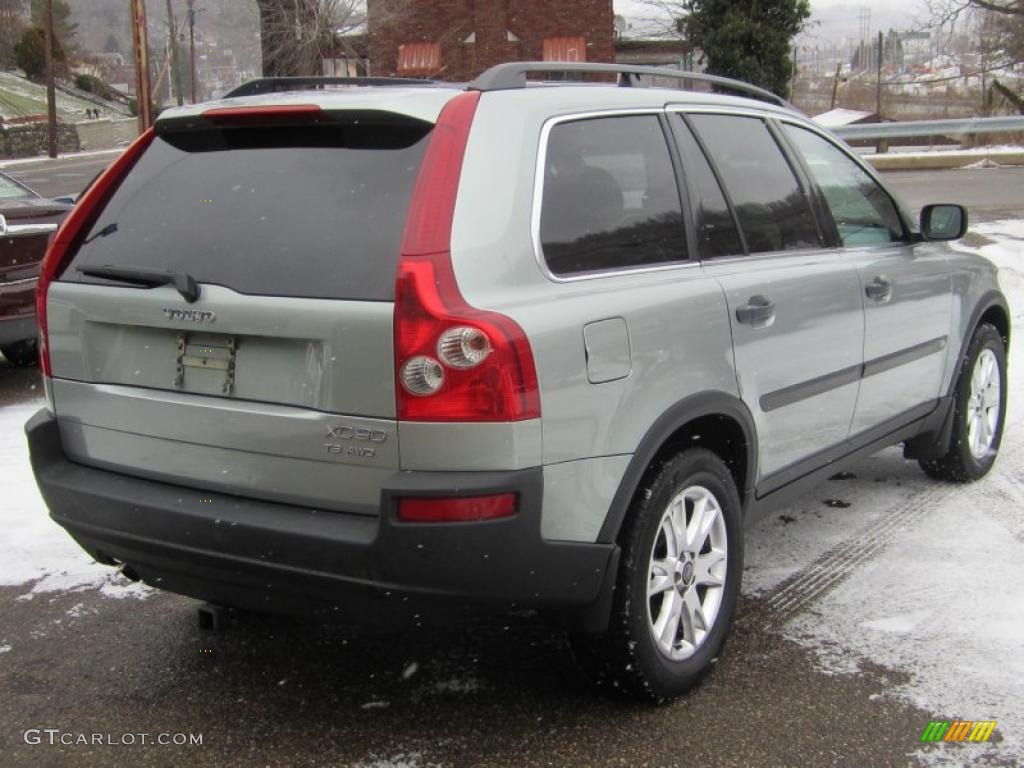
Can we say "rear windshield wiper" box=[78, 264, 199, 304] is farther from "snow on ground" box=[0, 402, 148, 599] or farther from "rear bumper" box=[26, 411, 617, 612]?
"snow on ground" box=[0, 402, 148, 599]

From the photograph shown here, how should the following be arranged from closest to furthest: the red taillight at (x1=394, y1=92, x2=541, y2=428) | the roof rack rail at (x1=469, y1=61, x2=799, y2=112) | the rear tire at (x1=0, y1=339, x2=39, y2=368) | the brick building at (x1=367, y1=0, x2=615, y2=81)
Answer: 1. the red taillight at (x1=394, y1=92, x2=541, y2=428)
2. the roof rack rail at (x1=469, y1=61, x2=799, y2=112)
3. the rear tire at (x1=0, y1=339, x2=39, y2=368)
4. the brick building at (x1=367, y1=0, x2=615, y2=81)

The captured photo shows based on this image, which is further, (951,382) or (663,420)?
(951,382)

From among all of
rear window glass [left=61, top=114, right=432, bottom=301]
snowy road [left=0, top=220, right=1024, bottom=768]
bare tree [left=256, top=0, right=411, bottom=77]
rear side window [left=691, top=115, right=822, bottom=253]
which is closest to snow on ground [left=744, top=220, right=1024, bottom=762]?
snowy road [left=0, top=220, right=1024, bottom=768]

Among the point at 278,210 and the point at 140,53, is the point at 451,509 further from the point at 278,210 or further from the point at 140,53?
the point at 140,53

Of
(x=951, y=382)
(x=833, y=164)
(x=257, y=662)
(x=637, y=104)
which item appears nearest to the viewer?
(x=637, y=104)

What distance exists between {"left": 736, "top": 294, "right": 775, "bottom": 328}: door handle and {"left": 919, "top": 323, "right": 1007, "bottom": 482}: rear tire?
1906mm

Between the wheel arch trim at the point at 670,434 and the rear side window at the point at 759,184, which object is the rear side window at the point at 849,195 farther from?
the wheel arch trim at the point at 670,434

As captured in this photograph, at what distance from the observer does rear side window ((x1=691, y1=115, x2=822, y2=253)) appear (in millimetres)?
3725

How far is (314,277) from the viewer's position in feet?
9.18

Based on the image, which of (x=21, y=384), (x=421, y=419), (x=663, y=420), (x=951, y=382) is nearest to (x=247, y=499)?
(x=421, y=419)

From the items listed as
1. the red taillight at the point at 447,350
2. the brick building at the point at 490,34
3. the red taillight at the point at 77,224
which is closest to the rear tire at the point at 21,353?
the red taillight at the point at 77,224

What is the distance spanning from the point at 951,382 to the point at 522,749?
2948 millimetres

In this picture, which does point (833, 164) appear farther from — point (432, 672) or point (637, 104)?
point (432, 672)

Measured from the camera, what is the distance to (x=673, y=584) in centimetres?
326
